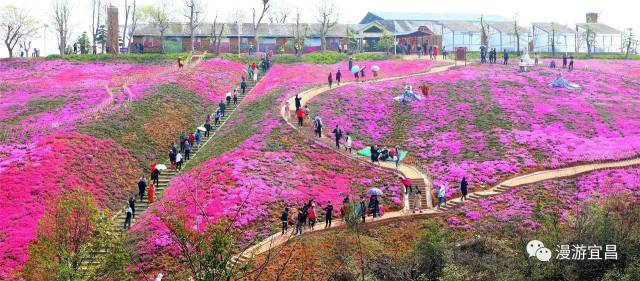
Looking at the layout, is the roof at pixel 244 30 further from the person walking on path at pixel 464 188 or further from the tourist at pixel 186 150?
the person walking on path at pixel 464 188

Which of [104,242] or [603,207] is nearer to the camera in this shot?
[104,242]

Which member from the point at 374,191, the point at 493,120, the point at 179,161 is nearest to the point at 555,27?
the point at 493,120

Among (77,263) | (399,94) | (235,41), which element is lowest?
(77,263)

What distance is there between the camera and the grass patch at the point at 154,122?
2261 inches

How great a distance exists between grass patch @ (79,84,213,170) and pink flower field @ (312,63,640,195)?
11.8 m

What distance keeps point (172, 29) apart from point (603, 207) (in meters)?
83.4

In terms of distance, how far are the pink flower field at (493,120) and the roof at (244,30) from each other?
38.2 meters

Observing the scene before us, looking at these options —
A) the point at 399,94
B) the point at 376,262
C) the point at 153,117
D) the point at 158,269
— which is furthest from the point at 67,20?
the point at 376,262

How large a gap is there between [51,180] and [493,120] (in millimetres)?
34841

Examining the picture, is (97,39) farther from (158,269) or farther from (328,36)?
(158,269)

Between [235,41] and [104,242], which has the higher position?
[235,41]

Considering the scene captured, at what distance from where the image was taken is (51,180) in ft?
157

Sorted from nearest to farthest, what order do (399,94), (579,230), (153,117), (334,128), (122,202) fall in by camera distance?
(579,230)
(122,202)
(334,128)
(153,117)
(399,94)

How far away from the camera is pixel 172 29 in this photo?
108 meters
